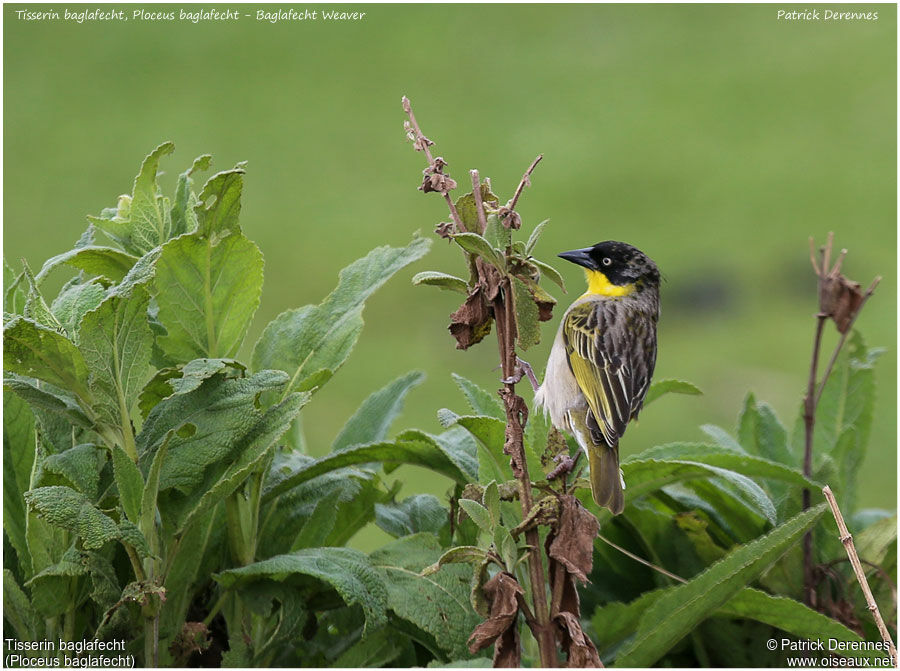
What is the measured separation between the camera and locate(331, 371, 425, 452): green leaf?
5.99 ft

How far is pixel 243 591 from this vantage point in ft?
4.99

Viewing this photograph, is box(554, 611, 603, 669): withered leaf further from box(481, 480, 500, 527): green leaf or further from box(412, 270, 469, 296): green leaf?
box(412, 270, 469, 296): green leaf

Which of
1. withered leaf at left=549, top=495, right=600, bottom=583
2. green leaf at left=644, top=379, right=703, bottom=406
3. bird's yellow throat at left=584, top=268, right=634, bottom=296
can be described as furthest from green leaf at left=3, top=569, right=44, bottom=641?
bird's yellow throat at left=584, top=268, right=634, bottom=296

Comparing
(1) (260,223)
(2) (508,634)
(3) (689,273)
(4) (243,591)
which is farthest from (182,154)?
(2) (508,634)

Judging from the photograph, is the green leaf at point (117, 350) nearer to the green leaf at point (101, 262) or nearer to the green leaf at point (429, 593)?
the green leaf at point (101, 262)

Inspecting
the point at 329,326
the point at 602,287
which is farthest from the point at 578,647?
the point at 602,287

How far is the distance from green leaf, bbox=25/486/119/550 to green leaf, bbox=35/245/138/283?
0.36m

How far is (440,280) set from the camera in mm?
1178

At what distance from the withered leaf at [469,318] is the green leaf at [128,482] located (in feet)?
1.52

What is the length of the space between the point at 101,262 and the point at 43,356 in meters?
0.28

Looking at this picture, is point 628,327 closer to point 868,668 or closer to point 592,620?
point 592,620

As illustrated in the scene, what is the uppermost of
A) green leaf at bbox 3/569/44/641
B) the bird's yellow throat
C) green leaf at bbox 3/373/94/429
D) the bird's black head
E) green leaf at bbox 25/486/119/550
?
the bird's black head

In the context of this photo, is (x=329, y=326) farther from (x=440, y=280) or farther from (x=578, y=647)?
(x=578, y=647)

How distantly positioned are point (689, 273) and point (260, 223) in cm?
244
